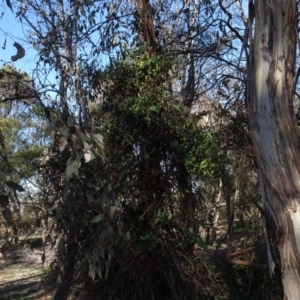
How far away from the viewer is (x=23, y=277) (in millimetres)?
17328

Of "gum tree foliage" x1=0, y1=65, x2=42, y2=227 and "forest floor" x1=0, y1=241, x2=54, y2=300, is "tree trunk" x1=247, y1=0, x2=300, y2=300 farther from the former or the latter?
"forest floor" x1=0, y1=241, x2=54, y2=300

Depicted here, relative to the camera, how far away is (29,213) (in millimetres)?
7531

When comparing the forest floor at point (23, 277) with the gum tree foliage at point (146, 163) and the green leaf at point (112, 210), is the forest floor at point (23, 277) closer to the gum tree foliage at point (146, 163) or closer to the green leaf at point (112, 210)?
the gum tree foliage at point (146, 163)

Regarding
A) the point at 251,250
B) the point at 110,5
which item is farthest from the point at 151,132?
the point at 110,5

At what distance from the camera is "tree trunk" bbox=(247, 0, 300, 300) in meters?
5.09

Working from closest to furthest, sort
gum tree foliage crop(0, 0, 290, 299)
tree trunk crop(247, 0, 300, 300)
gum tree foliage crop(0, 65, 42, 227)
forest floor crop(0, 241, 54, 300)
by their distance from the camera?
gum tree foliage crop(0, 65, 42, 227) < tree trunk crop(247, 0, 300, 300) < gum tree foliage crop(0, 0, 290, 299) < forest floor crop(0, 241, 54, 300)

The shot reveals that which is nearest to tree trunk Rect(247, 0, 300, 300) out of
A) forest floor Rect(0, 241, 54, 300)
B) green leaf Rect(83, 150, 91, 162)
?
green leaf Rect(83, 150, 91, 162)

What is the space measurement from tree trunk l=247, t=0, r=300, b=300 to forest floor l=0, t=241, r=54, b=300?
4346mm

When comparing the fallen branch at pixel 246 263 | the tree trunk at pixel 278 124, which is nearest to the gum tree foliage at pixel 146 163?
the fallen branch at pixel 246 263

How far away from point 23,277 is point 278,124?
539 inches

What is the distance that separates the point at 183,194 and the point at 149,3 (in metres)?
3.54

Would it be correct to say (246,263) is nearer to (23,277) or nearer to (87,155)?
(87,155)

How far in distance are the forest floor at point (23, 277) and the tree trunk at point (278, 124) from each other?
4346 millimetres

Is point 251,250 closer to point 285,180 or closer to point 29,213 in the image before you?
point 29,213
